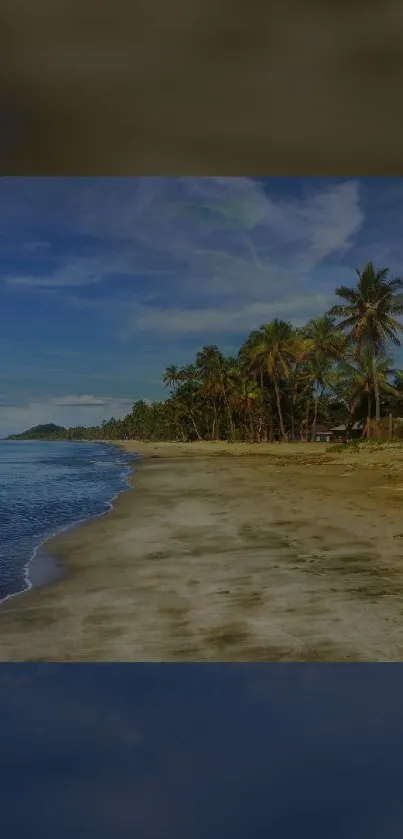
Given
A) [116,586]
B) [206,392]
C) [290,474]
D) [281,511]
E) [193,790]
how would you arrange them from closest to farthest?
1. [193,790]
2. [116,586]
3. [281,511]
4. [290,474]
5. [206,392]

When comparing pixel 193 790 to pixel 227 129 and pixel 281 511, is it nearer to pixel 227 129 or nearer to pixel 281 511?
pixel 227 129

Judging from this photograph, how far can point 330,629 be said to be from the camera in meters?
3.33

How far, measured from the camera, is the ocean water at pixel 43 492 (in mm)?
4957

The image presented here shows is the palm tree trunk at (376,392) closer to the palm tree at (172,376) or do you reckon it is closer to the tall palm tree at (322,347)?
the tall palm tree at (322,347)

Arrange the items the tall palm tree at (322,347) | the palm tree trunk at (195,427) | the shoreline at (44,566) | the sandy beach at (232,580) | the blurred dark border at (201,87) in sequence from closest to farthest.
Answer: the blurred dark border at (201,87), the sandy beach at (232,580), the shoreline at (44,566), the tall palm tree at (322,347), the palm tree trunk at (195,427)

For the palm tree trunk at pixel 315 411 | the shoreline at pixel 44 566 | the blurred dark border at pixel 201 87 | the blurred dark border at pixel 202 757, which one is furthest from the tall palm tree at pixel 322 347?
the blurred dark border at pixel 202 757

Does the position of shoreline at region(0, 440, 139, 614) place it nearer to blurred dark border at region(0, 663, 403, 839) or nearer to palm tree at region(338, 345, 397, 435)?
blurred dark border at region(0, 663, 403, 839)

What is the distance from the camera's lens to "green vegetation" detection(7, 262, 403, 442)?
23.4 ft

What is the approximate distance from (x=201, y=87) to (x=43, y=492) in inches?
260

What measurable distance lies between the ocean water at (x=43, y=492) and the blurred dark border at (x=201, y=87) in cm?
232

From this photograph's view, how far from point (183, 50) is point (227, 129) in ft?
1.89

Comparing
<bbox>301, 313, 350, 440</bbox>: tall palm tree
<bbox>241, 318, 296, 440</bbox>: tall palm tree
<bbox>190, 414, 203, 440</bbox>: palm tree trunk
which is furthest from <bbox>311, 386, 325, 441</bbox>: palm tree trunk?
<bbox>190, 414, 203, 440</bbox>: palm tree trunk

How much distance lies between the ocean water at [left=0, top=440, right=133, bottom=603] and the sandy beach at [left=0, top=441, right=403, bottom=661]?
257 millimetres

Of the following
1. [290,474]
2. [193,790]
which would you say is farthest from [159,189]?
[193,790]
